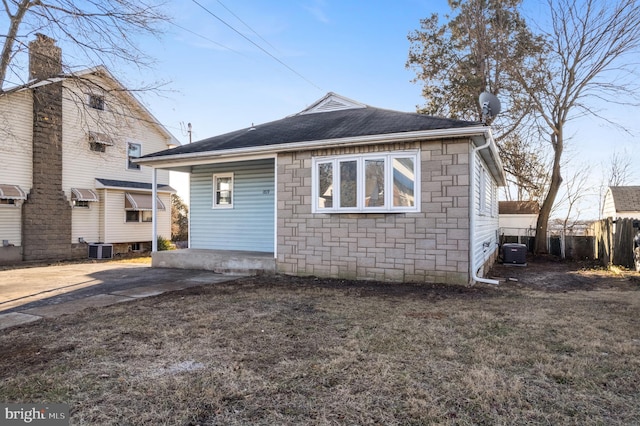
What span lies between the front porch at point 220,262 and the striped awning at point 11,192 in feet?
20.8

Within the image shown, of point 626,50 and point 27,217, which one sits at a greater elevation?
point 626,50

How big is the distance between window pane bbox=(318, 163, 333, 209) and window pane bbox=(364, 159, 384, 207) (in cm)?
82

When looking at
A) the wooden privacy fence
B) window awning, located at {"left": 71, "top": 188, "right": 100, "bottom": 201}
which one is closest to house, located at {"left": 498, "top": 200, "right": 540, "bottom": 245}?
the wooden privacy fence

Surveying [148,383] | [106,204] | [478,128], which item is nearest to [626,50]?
[478,128]

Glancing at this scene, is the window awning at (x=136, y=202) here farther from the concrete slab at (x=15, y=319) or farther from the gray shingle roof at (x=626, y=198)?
the gray shingle roof at (x=626, y=198)

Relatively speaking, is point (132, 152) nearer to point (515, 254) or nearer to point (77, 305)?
point (77, 305)

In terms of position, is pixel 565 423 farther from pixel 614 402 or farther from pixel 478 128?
pixel 478 128

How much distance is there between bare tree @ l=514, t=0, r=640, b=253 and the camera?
42.3 feet

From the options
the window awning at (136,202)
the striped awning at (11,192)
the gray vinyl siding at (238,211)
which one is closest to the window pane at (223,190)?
the gray vinyl siding at (238,211)

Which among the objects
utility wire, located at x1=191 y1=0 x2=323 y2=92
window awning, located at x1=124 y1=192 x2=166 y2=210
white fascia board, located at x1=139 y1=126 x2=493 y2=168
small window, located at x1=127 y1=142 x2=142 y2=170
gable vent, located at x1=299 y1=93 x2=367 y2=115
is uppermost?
utility wire, located at x1=191 y1=0 x2=323 y2=92

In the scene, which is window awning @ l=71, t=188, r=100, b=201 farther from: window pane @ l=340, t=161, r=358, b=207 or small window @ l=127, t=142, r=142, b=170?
window pane @ l=340, t=161, r=358, b=207

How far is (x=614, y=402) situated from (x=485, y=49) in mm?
16008

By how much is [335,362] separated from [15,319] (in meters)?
4.42

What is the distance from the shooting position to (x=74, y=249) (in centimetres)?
1524
